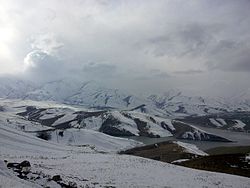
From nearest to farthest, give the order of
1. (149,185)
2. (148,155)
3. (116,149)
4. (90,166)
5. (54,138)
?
(149,185) < (90,166) < (148,155) < (116,149) < (54,138)

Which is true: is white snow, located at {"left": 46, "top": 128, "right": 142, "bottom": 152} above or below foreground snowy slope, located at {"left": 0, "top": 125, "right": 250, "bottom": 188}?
above

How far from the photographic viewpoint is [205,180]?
38.0 m

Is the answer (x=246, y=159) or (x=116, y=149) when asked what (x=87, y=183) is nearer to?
(x=246, y=159)

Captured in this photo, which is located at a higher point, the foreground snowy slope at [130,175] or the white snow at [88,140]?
the white snow at [88,140]

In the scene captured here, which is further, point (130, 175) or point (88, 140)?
point (88, 140)

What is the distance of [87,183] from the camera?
3189 centimetres

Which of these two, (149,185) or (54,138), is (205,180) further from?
(54,138)

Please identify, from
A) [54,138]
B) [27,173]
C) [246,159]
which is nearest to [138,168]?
[27,173]

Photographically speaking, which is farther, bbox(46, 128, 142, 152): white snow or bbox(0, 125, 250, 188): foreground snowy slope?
bbox(46, 128, 142, 152): white snow

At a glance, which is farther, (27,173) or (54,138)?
(54,138)

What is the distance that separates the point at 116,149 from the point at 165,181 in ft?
339

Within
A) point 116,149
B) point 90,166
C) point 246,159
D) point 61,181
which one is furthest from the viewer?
point 116,149

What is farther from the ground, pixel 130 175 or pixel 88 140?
pixel 88 140

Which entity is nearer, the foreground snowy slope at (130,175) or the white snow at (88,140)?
the foreground snowy slope at (130,175)
